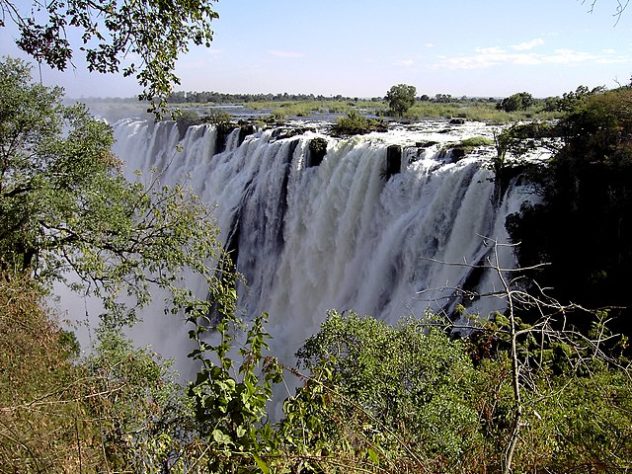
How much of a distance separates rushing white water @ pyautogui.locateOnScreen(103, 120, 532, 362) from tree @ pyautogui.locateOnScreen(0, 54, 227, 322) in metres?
3.44

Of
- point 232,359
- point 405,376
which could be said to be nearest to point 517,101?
point 405,376

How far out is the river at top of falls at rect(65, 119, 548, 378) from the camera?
40.7 ft

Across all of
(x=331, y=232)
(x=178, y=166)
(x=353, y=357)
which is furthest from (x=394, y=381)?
(x=178, y=166)

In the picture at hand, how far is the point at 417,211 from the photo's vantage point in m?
14.0

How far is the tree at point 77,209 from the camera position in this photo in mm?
7852

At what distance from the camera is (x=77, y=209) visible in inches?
322

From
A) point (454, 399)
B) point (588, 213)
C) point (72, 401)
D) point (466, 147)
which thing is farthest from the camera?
point (466, 147)

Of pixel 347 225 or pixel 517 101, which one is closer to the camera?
pixel 347 225

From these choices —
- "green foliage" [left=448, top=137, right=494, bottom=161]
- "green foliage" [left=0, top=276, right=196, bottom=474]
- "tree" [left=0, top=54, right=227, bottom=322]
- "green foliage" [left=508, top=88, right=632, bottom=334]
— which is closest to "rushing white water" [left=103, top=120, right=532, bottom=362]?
"green foliage" [left=448, top=137, right=494, bottom=161]

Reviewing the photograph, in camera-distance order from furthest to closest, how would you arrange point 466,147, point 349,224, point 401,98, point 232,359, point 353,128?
1. point 401,98
2. point 353,128
3. point 349,224
4. point 466,147
5. point 232,359

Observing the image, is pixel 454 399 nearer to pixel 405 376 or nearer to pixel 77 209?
pixel 405 376

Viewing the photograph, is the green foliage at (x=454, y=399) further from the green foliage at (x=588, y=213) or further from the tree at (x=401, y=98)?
the tree at (x=401, y=98)

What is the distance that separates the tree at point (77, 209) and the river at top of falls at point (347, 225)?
2.80ft

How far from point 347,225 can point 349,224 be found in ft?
0.27
